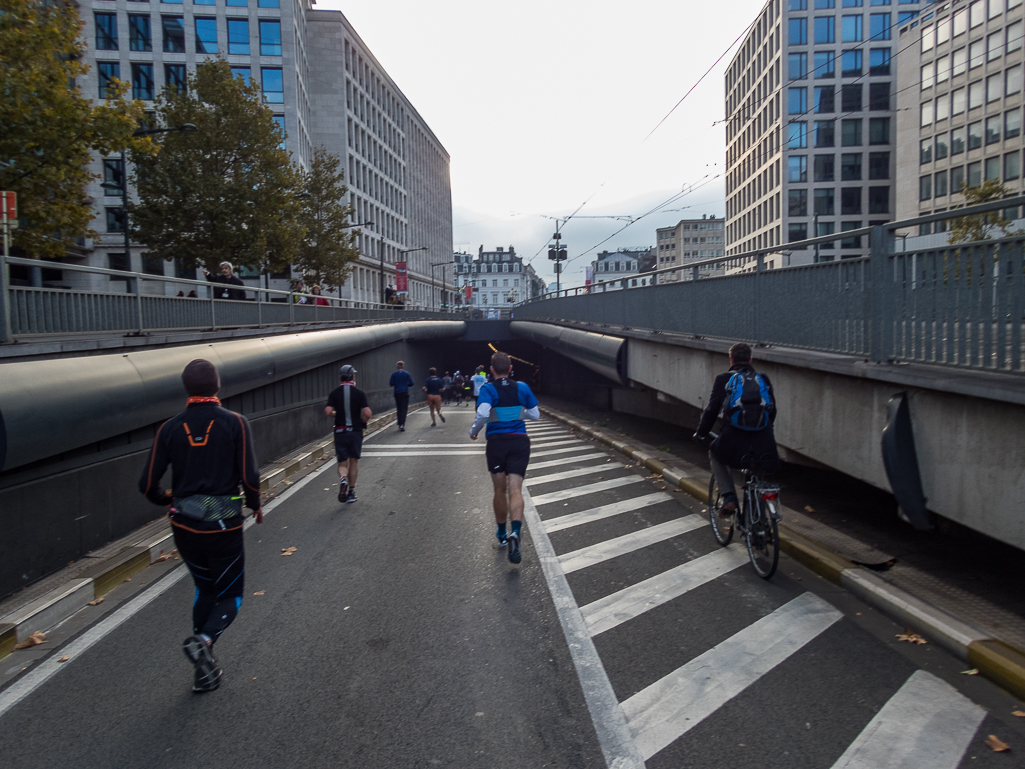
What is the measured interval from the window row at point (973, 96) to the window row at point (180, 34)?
43829mm

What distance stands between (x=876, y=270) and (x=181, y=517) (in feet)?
19.4

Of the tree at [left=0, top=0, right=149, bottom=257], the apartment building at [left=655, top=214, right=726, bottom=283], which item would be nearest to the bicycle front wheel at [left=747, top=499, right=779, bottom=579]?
the tree at [left=0, top=0, right=149, bottom=257]

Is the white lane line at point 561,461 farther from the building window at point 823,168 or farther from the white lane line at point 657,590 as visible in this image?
the building window at point 823,168

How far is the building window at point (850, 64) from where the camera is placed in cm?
6109

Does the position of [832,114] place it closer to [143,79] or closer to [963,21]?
[963,21]

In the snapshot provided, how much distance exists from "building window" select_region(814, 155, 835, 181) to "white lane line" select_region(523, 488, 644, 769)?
62.1 m

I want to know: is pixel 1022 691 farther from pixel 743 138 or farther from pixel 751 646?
pixel 743 138

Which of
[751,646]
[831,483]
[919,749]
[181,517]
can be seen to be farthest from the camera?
[831,483]

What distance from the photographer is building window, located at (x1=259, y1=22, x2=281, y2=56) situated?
5212 cm

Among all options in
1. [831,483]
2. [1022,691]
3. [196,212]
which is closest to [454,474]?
[831,483]

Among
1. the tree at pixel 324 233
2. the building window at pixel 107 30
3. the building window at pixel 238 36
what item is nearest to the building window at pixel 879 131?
the tree at pixel 324 233

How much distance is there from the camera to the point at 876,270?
6766 millimetres

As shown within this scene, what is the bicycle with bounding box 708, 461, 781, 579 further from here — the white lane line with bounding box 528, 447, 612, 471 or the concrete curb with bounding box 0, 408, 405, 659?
the white lane line with bounding box 528, 447, 612, 471

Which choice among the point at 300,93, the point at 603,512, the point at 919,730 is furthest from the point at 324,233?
the point at 919,730
